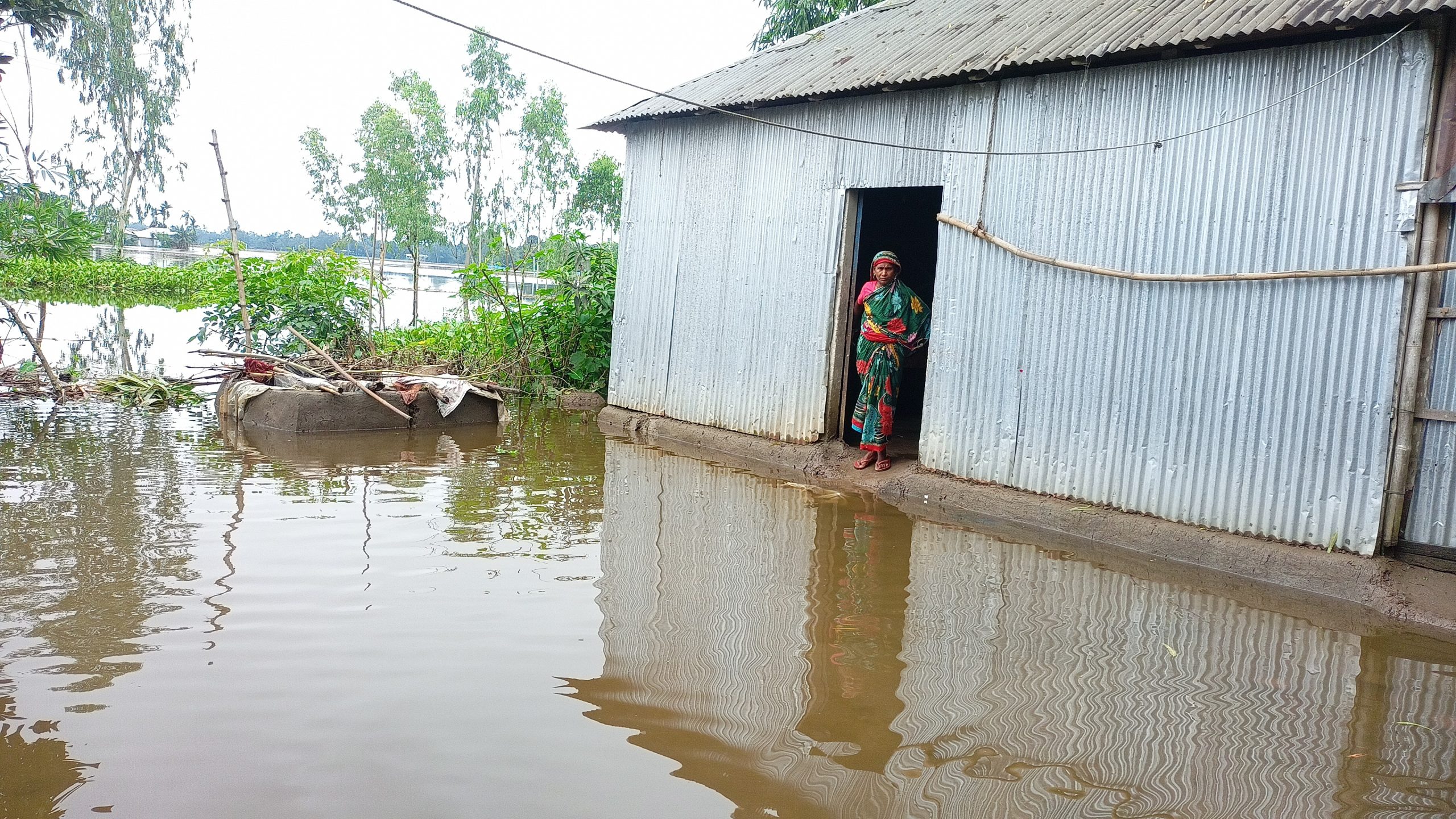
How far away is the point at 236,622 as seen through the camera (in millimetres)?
4480

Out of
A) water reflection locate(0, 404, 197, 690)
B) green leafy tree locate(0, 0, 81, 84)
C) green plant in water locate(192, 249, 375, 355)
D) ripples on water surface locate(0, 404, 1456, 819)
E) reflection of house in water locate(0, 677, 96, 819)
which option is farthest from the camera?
green plant in water locate(192, 249, 375, 355)

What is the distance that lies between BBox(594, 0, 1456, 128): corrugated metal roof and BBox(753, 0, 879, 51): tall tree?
7072 millimetres

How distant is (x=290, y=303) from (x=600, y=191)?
1966 cm

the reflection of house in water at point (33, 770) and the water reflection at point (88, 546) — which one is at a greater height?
the water reflection at point (88, 546)

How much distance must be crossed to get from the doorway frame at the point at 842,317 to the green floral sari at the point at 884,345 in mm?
419

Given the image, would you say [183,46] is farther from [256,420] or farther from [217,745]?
[217,745]

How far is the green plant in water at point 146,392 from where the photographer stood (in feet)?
38.8

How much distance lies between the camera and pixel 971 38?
8562 mm

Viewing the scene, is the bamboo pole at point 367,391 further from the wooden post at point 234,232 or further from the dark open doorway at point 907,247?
the dark open doorway at point 907,247

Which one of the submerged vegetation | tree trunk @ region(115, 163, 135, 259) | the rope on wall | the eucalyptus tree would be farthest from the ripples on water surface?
tree trunk @ region(115, 163, 135, 259)

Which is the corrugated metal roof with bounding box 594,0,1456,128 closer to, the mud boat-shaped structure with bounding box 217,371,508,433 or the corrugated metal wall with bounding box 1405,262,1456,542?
the corrugated metal wall with bounding box 1405,262,1456,542

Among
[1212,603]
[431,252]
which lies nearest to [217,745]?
[1212,603]

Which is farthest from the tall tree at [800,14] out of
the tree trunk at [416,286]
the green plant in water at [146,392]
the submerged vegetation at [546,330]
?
the green plant in water at [146,392]

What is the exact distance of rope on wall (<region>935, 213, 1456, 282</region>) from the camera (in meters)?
5.59
